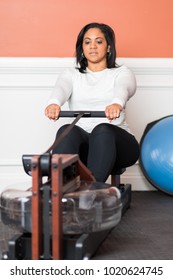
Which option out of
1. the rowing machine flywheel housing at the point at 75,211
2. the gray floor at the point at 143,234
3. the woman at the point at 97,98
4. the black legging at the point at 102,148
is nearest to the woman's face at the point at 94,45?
the woman at the point at 97,98

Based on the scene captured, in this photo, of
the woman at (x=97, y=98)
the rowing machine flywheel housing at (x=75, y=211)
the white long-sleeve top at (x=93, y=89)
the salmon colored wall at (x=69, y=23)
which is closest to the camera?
the rowing machine flywheel housing at (x=75, y=211)

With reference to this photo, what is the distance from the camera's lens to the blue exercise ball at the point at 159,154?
310cm

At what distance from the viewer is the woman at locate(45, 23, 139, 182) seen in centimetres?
250

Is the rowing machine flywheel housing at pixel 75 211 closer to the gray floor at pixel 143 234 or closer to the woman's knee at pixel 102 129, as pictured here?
the gray floor at pixel 143 234

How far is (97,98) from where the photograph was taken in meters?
2.88

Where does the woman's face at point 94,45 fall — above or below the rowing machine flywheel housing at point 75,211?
above

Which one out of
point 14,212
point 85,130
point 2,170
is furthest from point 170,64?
point 14,212

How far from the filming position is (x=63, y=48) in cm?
349

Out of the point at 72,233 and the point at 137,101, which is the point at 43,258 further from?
the point at 137,101

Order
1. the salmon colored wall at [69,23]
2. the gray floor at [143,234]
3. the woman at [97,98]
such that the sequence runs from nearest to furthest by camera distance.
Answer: the gray floor at [143,234] < the woman at [97,98] < the salmon colored wall at [69,23]

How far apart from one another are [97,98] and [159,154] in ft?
1.81

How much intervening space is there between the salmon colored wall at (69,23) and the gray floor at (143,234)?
1.11m

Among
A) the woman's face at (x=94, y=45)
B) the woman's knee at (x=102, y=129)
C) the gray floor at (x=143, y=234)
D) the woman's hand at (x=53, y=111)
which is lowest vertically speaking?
the gray floor at (x=143, y=234)
